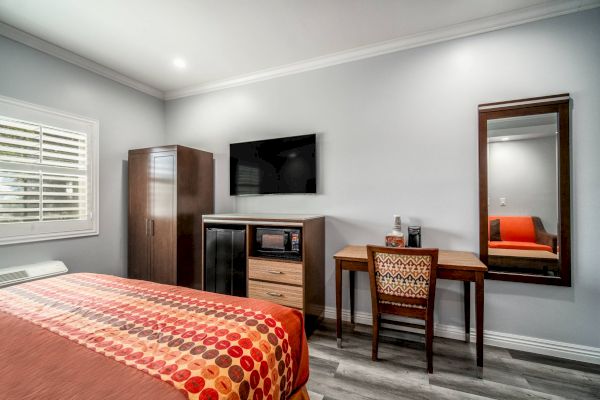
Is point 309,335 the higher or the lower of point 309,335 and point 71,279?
the lower

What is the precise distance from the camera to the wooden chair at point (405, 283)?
6.37 ft

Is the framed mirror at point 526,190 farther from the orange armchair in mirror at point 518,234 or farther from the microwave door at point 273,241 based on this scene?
the microwave door at point 273,241

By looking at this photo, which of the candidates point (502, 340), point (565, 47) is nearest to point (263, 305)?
point (502, 340)

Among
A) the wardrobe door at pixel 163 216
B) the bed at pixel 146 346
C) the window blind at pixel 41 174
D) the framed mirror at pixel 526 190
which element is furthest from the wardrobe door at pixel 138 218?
the framed mirror at pixel 526 190

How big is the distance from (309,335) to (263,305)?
52.0 inches

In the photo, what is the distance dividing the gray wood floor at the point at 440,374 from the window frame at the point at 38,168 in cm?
280

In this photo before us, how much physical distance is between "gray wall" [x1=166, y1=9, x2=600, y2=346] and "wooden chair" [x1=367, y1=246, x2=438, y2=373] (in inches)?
27.0

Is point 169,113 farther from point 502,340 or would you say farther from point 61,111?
point 502,340

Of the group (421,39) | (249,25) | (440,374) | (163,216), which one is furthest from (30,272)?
(421,39)

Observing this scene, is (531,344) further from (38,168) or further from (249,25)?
→ (38,168)

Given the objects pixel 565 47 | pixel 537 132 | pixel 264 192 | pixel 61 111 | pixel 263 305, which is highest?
pixel 565 47

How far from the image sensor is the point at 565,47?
2.18m

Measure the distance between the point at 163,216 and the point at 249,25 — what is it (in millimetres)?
2202

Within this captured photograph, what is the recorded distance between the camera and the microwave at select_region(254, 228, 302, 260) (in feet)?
8.10
